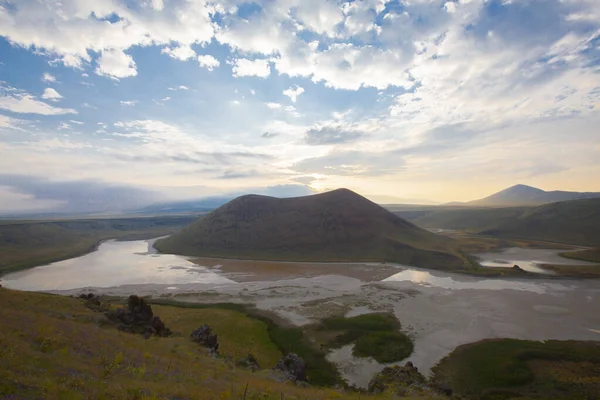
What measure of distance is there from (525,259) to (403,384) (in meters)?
108

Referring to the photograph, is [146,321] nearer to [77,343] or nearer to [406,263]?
[77,343]

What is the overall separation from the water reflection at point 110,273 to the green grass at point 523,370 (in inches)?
2349

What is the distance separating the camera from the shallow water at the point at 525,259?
322 feet

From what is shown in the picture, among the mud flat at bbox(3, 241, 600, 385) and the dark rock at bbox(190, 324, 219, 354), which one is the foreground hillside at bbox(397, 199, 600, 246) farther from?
the dark rock at bbox(190, 324, 219, 354)

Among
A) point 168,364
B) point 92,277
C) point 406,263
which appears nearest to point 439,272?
point 406,263

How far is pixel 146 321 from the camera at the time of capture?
3547cm

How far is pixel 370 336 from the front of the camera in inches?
1758

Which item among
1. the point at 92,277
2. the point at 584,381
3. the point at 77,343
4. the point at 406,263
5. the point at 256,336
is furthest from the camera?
the point at 406,263

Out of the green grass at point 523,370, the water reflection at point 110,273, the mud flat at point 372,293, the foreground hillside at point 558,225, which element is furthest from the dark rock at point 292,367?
the foreground hillside at point 558,225

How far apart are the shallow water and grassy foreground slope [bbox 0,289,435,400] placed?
311 feet

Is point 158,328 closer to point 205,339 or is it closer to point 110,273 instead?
point 205,339

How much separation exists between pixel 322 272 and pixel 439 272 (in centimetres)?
3375

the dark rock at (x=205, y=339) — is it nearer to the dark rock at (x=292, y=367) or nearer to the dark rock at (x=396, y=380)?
the dark rock at (x=292, y=367)

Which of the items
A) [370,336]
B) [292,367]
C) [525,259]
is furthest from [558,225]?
[292,367]
